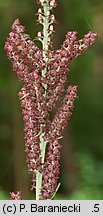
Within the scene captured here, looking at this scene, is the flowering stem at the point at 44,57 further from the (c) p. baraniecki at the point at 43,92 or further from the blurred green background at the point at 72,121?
the blurred green background at the point at 72,121

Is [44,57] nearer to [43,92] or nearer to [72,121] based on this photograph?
[43,92]

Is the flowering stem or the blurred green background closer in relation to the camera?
the flowering stem

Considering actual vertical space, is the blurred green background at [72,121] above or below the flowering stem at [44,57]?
above

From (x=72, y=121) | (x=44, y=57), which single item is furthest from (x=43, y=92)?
(x=72, y=121)

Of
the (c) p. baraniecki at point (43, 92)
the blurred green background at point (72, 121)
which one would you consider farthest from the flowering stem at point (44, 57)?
the blurred green background at point (72, 121)

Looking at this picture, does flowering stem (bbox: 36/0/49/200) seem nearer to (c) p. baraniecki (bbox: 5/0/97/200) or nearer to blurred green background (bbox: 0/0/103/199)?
(c) p. baraniecki (bbox: 5/0/97/200)

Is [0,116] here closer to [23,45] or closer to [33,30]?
[33,30]

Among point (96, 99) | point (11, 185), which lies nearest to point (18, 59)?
point (11, 185)

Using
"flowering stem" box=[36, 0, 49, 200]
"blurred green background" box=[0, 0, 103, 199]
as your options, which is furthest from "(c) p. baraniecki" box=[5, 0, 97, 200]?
"blurred green background" box=[0, 0, 103, 199]
